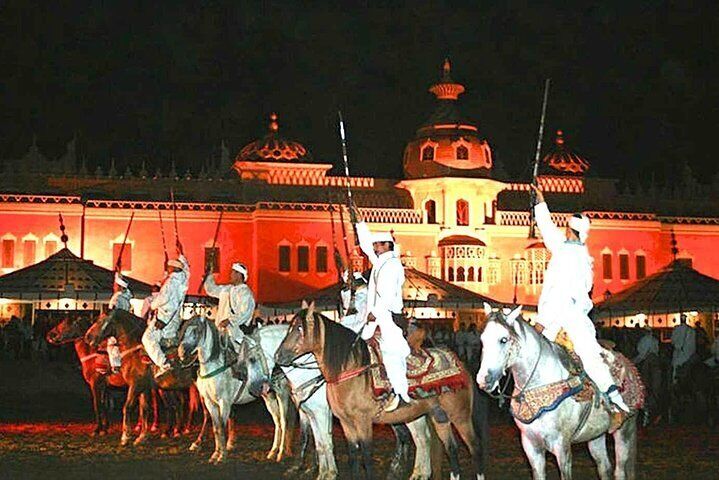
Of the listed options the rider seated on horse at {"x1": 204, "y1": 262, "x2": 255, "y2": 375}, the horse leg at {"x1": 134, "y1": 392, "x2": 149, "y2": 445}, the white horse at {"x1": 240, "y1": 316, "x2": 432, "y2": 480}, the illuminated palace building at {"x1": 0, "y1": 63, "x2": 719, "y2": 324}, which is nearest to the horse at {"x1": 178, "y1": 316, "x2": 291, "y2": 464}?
the rider seated on horse at {"x1": 204, "y1": 262, "x2": 255, "y2": 375}

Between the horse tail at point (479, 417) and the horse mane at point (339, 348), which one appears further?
the horse tail at point (479, 417)

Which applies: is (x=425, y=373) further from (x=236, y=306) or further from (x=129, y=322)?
(x=129, y=322)

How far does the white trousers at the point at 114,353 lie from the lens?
18.7m

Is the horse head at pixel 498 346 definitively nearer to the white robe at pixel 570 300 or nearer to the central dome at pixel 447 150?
the white robe at pixel 570 300

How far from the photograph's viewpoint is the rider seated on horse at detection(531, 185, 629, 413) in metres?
11.4

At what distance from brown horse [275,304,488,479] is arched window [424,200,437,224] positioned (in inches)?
1871

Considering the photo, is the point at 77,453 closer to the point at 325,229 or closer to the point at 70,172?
the point at 325,229

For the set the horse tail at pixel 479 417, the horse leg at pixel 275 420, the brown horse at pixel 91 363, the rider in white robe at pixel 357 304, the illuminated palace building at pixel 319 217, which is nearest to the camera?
the horse tail at pixel 479 417

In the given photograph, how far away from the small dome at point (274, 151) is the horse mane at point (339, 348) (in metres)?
50.5

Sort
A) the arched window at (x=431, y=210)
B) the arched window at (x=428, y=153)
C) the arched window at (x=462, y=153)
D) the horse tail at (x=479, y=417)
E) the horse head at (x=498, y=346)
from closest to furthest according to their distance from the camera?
the horse head at (x=498, y=346) → the horse tail at (x=479, y=417) → the arched window at (x=431, y=210) → the arched window at (x=462, y=153) → the arched window at (x=428, y=153)

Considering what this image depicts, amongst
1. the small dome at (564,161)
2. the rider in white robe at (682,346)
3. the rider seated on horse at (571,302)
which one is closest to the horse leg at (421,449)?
the rider seated on horse at (571,302)

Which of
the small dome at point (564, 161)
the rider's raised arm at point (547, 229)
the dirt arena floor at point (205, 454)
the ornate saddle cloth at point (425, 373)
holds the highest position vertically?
the small dome at point (564, 161)

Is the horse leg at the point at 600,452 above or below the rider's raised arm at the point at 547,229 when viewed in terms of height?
below

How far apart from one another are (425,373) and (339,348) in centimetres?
100
